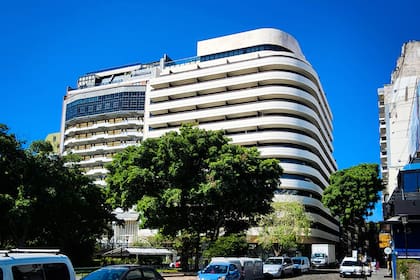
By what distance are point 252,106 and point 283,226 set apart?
78.0ft

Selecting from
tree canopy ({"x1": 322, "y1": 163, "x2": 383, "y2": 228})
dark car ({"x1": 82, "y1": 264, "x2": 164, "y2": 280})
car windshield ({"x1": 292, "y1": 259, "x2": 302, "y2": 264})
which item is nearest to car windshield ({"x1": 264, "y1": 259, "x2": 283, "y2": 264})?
car windshield ({"x1": 292, "y1": 259, "x2": 302, "y2": 264})

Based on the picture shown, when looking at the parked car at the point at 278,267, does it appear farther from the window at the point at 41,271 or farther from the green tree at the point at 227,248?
the window at the point at 41,271

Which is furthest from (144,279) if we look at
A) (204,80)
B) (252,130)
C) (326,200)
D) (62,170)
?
(204,80)

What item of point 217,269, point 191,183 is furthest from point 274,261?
point 217,269

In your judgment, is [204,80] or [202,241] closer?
[202,241]

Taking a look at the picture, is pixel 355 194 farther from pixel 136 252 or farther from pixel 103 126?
pixel 103 126

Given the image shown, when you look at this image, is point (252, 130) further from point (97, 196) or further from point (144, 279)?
point (144, 279)

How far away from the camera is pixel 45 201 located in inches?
1310

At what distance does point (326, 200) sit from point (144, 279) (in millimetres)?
51411

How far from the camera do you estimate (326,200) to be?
199 ft

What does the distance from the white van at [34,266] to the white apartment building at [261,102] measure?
55.2 metres

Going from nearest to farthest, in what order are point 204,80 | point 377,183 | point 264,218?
point 264,218 < point 377,183 < point 204,80

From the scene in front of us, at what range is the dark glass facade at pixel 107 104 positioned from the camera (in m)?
87.0

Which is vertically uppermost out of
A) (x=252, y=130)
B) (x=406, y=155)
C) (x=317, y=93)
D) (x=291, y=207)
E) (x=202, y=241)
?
(x=317, y=93)
